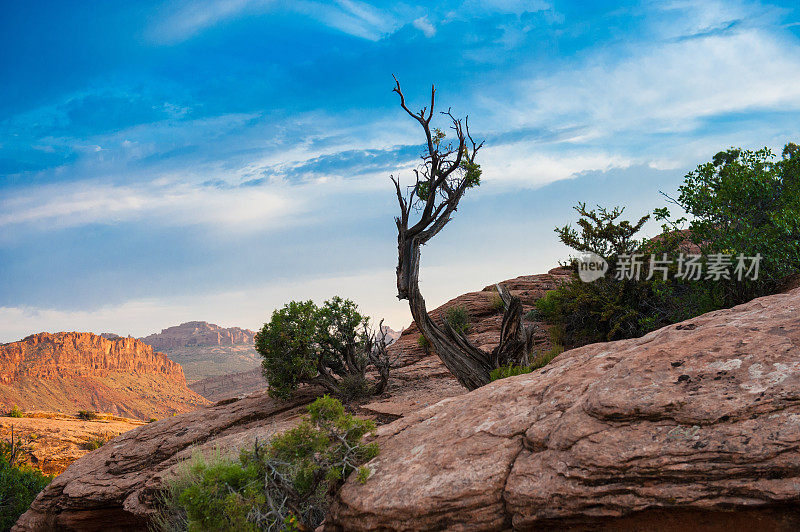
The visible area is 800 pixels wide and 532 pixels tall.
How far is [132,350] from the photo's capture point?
13475 cm

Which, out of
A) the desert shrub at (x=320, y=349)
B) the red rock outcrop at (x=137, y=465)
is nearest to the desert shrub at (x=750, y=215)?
the desert shrub at (x=320, y=349)

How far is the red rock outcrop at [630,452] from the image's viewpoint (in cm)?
382

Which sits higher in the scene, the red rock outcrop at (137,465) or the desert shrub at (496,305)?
Answer: the desert shrub at (496,305)

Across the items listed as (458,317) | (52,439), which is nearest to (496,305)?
(458,317)

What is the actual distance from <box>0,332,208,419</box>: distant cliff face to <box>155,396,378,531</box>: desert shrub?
3064 inches

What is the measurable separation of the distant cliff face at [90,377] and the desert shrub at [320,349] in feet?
237

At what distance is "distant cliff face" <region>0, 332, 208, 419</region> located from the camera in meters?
79.8

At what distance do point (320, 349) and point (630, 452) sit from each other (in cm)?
1045

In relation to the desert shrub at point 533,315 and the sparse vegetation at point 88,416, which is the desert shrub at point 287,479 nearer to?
the desert shrub at point 533,315

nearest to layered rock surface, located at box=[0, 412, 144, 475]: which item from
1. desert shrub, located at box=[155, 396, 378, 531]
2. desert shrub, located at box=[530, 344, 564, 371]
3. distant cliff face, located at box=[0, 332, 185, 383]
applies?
desert shrub, located at box=[155, 396, 378, 531]

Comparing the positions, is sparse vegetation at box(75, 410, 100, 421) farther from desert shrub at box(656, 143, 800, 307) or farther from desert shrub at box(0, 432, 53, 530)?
desert shrub at box(656, 143, 800, 307)

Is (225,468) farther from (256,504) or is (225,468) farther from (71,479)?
(71,479)

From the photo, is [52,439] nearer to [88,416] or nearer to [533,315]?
[88,416]

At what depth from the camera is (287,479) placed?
6289mm
